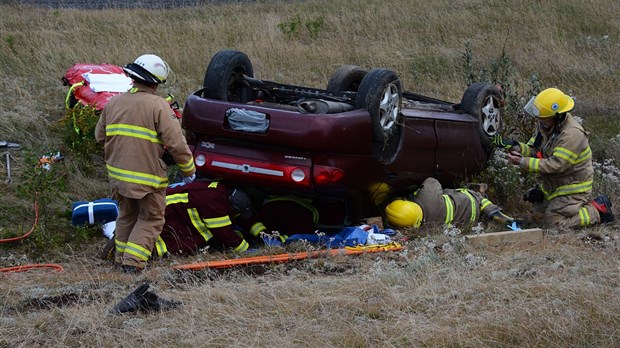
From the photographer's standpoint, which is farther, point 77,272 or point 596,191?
point 596,191

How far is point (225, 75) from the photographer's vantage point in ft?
23.7

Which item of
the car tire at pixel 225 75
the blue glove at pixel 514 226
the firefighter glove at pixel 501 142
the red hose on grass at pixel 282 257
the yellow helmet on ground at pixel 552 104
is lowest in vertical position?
the blue glove at pixel 514 226

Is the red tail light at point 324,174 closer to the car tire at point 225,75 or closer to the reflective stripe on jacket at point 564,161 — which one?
the car tire at point 225,75

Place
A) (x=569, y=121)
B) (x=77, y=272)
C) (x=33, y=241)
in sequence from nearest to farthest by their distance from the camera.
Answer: (x=77, y=272)
(x=33, y=241)
(x=569, y=121)

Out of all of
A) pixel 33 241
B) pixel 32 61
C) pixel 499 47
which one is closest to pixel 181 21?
pixel 32 61

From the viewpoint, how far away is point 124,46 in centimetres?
1286

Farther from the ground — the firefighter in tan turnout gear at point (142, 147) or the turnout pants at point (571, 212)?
the firefighter in tan turnout gear at point (142, 147)

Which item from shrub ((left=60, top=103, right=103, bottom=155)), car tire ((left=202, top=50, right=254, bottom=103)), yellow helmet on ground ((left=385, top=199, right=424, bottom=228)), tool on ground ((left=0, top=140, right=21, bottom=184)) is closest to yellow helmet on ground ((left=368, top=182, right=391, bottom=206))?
yellow helmet on ground ((left=385, top=199, right=424, bottom=228))

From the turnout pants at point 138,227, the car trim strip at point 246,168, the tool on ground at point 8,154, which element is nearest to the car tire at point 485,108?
the car trim strip at point 246,168

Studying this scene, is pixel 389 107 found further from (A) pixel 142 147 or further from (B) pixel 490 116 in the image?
(A) pixel 142 147

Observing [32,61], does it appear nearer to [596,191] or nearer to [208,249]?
[208,249]

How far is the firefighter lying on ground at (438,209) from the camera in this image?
7.23 meters

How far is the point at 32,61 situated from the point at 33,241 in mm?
5084

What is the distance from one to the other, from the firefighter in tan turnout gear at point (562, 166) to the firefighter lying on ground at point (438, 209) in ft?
1.59
